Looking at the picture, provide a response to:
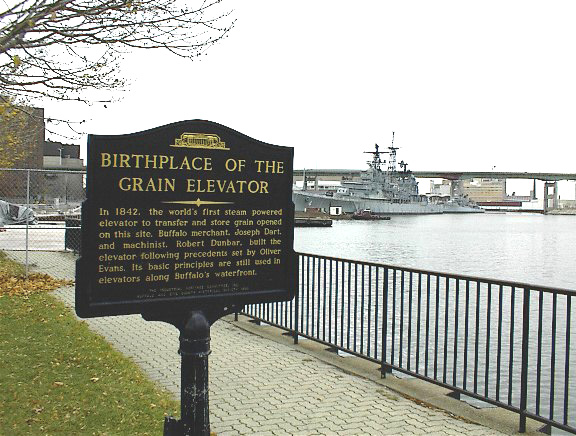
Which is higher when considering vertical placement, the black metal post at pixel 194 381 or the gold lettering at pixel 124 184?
the gold lettering at pixel 124 184

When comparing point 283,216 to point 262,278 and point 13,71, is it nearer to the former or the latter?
point 262,278

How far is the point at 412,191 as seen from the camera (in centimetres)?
16525

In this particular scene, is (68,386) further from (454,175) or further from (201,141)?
(454,175)

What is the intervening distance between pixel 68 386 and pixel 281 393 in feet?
7.48

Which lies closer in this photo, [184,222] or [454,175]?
[184,222]

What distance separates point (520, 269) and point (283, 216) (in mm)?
36684

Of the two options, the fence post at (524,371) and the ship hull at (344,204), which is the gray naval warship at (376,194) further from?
the fence post at (524,371)

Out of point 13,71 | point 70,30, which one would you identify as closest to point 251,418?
point 70,30

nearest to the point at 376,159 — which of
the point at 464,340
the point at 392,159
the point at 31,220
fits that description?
the point at 392,159

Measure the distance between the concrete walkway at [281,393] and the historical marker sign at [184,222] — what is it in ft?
5.61

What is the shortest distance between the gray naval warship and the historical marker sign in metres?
124

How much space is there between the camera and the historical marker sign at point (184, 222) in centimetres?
405

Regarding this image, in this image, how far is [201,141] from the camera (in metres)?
4.42

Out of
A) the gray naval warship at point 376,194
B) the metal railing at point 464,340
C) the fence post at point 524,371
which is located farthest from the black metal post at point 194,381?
the gray naval warship at point 376,194
